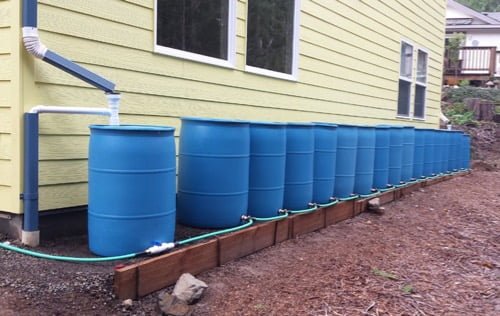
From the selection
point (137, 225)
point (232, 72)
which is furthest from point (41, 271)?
point (232, 72)

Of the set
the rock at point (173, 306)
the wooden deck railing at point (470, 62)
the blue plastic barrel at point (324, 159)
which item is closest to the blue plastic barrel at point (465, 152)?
the blue plastic barrel at point (324, 159)

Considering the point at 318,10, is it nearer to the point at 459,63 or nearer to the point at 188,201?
the point at 188,201

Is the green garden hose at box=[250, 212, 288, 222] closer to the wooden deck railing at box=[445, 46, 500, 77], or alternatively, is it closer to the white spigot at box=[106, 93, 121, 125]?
the white spigot at box=[106, 93, 121, 125]

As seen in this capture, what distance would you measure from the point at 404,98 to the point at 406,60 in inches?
27.8

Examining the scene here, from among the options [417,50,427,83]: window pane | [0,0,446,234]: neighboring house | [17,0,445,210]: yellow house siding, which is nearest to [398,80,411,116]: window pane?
[417,50,427,83]: window pane

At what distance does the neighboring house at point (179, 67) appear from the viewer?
3240 millimetres

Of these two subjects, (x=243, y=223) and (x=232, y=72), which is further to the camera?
(x=232, y=72)

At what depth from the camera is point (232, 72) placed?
4980 millimetres

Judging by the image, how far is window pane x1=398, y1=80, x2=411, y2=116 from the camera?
973 cm

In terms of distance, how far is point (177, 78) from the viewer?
14.2 feet

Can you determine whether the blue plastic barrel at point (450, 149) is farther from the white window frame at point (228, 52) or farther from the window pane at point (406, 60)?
the white window frame at point (228, 52)

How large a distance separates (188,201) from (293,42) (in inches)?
118

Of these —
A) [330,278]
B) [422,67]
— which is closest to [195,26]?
[330,278]

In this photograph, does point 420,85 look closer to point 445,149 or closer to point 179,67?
point 445,149
